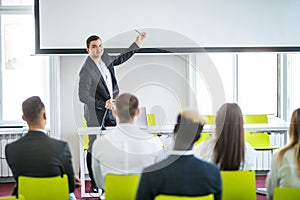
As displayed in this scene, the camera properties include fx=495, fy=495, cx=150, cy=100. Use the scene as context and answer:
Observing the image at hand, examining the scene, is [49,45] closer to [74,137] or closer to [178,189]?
[74,137]

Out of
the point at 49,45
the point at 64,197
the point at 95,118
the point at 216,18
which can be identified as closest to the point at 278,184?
the point at 64,197

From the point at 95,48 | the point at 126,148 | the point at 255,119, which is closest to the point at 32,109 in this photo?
the point at 126,148

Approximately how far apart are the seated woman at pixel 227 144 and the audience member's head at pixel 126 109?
0.51 metres

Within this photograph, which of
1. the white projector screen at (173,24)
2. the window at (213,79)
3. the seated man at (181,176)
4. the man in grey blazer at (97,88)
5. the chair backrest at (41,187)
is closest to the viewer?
the seated man at (181,176)

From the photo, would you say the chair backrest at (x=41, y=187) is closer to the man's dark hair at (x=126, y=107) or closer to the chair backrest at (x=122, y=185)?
the chair backrest at (x=122, y=185)

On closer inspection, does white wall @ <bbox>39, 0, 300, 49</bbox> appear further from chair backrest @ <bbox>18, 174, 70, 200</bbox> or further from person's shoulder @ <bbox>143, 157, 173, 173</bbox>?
person's shoulder @ <bbox>143, 157, 173, 173</bbox>

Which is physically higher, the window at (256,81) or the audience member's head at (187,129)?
the window at (256,81)

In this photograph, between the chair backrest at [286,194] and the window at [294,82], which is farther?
the window at [294,82]

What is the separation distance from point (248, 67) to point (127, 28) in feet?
5.50

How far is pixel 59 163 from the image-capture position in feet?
9.61

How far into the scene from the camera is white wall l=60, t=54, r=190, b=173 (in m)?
5.86

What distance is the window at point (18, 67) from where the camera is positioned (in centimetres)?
591

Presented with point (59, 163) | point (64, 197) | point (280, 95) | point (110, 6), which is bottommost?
point (64, 197)

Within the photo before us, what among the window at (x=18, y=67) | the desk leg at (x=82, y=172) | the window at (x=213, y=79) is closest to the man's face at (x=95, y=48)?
the desk leg at (x=82, y=172)
